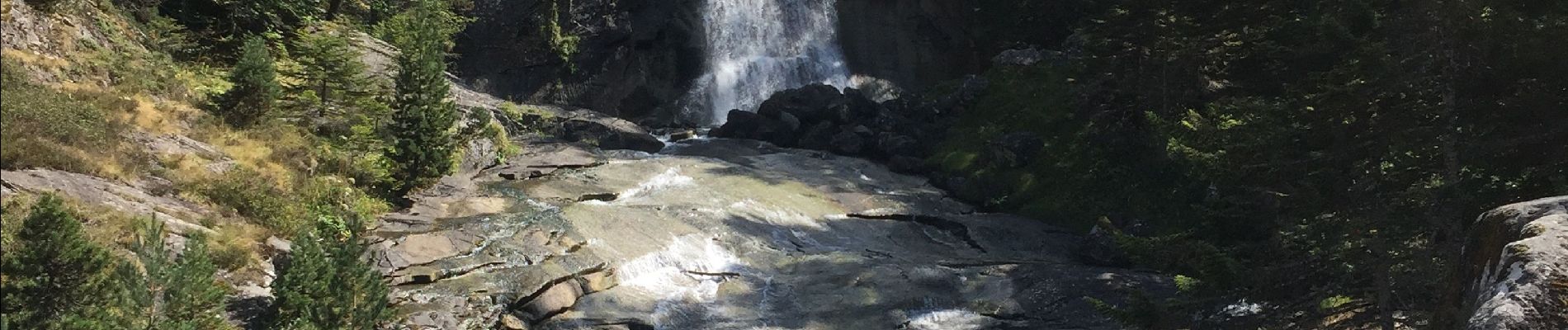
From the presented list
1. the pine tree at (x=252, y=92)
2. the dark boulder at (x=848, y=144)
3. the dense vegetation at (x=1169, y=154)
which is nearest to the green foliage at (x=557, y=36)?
the dark boulder at (x=848, y=144)

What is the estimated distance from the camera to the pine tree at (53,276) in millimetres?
9516

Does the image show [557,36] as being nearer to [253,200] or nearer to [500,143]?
[500,143]

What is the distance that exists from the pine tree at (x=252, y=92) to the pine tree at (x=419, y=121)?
2380 mm

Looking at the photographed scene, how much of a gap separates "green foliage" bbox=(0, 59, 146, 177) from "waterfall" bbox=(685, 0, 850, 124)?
31.0m

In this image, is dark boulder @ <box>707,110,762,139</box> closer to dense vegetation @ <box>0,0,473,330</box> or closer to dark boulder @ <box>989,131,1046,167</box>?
dark boulder @ <box>989,131,1046,167</box>

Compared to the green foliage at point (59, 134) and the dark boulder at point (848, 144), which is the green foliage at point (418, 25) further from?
the dark boulder at point (848, 144)

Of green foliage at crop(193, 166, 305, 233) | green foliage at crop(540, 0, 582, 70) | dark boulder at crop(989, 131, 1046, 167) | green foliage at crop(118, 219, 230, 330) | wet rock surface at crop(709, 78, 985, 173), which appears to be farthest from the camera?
green foliage at crop(540, 0, 582, 70)

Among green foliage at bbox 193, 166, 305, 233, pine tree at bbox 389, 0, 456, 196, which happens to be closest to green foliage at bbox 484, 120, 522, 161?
pine tree at bbox 389, 0, 456, 196

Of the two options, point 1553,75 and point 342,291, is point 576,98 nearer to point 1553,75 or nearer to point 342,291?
point 342,291

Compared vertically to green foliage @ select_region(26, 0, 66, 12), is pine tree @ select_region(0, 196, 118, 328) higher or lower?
lower

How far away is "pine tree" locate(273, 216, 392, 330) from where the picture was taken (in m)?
12.1

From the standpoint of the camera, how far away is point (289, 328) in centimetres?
1198

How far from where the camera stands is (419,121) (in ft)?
65.7

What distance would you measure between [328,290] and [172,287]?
2020 mm
